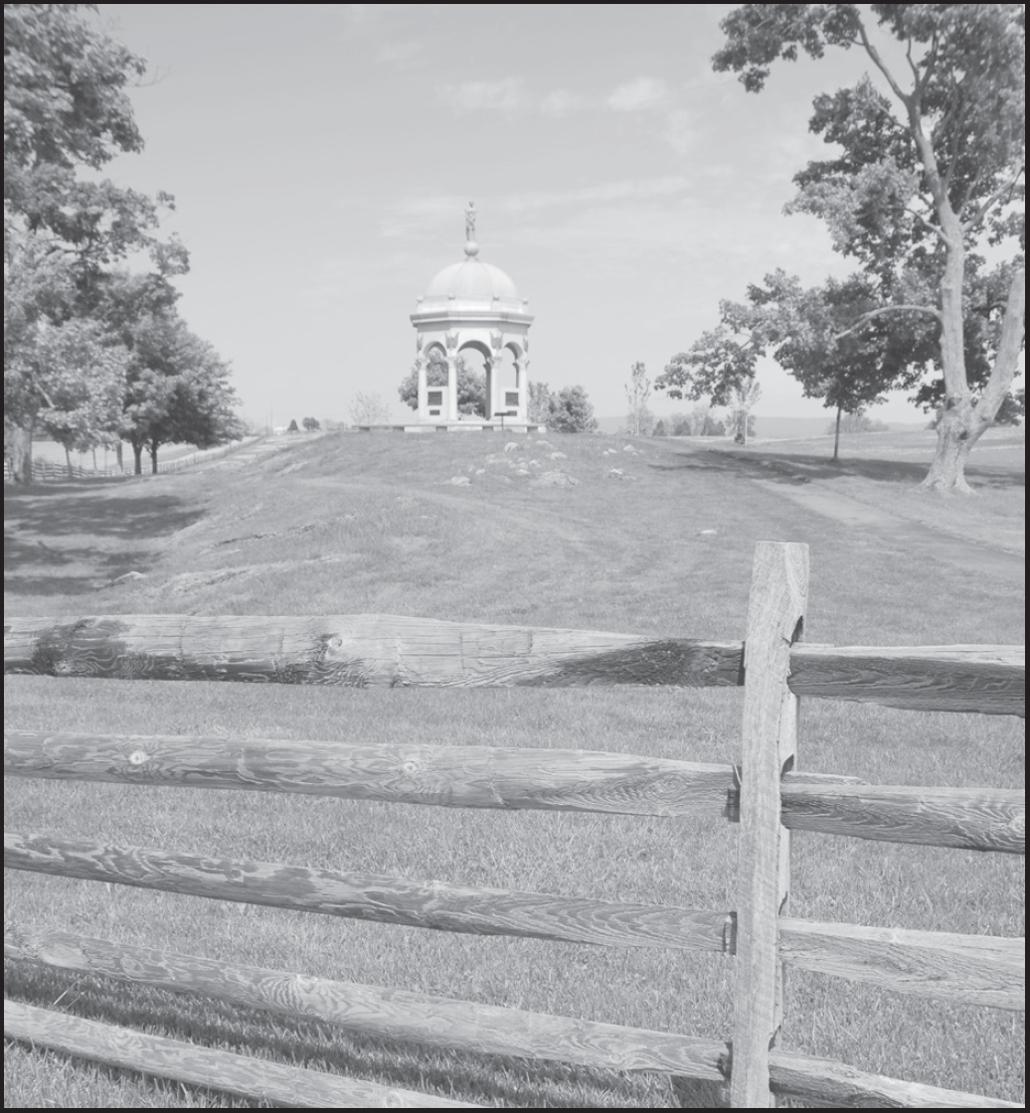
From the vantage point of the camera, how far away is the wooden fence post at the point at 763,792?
3.38m

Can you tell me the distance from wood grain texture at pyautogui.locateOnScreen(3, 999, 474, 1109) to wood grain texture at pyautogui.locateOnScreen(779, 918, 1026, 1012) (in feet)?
4.08

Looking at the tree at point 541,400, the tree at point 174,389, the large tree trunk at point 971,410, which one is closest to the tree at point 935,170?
the large tree trunk at point 971,410

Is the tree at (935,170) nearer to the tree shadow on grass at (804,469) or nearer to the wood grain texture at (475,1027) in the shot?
the tree shadow on grass at (804,469)

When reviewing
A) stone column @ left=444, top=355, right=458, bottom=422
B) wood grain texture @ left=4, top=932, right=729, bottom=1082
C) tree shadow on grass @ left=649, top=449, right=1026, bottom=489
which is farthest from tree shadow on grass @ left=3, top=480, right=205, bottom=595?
wood grain texture @ left=4, top=932, right=729, bottom=1082

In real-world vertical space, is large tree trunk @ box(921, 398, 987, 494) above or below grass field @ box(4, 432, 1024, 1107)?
above

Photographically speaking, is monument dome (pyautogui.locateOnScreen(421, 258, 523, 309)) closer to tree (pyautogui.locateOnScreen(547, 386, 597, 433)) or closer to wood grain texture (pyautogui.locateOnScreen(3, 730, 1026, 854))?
tree (pyautogui.locateOnScreen(547, 386, 597, 433))

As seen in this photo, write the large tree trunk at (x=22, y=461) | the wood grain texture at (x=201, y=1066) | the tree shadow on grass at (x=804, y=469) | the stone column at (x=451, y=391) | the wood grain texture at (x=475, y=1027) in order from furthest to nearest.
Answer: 1. the stone column at (x=451, y=391)
2. the large tree trunk at (x=22, y=461)
3. the tree shadow on grass at (x=804, y=469)
4. the wood grain texture at (x=201, y=1066)
5. the wood grain texture at (x=475, y=1027)

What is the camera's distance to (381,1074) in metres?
4.27

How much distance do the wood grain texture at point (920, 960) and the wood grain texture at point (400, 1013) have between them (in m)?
0.46

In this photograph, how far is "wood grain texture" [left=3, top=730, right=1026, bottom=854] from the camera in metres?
3.28

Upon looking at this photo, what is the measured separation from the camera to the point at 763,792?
3395mm

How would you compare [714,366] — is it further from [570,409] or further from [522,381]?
[570,409]

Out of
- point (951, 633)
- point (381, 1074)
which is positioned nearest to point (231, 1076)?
point (381, 1074)

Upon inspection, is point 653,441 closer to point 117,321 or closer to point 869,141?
point 869,141
